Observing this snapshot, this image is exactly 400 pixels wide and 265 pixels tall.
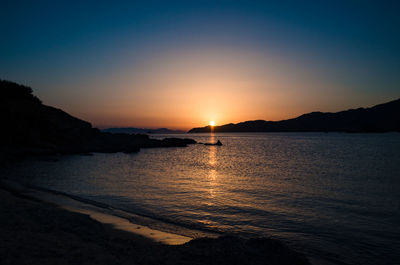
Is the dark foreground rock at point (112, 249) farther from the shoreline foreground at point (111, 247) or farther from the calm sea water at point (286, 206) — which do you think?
the calm sea water at point (286, 206)

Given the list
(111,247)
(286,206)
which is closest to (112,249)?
(111,247)

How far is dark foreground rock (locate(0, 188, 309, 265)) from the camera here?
19.8ft

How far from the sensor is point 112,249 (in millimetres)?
7223

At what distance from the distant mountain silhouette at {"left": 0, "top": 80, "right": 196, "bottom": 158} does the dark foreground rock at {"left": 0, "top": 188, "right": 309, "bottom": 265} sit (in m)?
Answer: 36.7

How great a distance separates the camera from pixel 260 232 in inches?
416

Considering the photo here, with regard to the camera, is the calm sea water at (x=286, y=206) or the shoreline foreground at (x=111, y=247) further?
the calm sea water at (x=286, y=206)

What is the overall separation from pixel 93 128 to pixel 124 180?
52371 mm

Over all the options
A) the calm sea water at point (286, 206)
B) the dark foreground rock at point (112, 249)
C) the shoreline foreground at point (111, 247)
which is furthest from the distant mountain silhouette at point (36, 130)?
the dark foreground rock at point (112, 249)

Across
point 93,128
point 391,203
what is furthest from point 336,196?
point 93,128

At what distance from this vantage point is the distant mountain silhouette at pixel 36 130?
4338cm

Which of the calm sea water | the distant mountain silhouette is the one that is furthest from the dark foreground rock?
the distant mountain silhouette

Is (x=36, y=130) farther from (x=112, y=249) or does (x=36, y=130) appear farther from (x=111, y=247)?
(x=112, y=249)

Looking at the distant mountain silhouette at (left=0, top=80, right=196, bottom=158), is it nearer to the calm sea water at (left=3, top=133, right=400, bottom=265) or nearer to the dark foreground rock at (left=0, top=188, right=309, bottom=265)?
the calm sea water at (left=3, top=133, right=400, bottom=265)

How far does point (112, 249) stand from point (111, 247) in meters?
0.22
